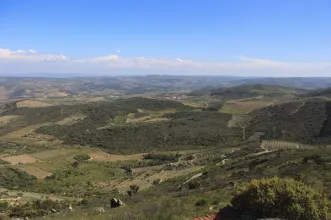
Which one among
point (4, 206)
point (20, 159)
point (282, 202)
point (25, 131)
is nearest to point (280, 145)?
point (4, 206)

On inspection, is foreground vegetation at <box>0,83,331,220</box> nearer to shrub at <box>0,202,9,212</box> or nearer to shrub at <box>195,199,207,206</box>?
shrub at <box>0,202,9,212</box>

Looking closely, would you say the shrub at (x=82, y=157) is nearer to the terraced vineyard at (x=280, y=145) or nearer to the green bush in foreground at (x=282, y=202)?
the terraced vineyard at (x=280, y=145)

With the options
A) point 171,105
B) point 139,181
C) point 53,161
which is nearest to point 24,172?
point 53,161

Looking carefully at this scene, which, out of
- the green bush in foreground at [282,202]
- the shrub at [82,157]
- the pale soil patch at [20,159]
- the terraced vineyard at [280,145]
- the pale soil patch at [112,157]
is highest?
the green bush in foreground at [282,202]

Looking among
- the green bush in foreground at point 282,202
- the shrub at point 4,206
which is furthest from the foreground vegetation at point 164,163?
the shrub at point 4,206

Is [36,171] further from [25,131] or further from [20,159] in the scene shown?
[25,131]

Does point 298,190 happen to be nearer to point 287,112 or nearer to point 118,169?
point 118,169

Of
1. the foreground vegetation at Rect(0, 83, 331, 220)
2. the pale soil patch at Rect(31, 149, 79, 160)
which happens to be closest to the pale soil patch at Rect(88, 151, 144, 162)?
the foreground vegetation at Rect(0, 83, 331, 220)

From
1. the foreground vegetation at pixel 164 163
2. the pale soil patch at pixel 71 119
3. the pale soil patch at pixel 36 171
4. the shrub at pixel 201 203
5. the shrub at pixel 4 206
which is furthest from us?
the pale soil patch at pixel 71 119
